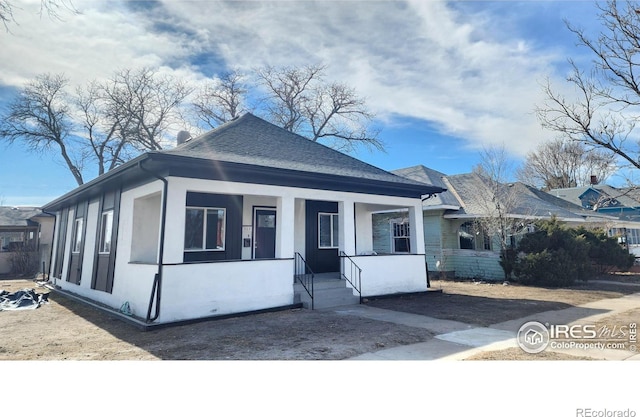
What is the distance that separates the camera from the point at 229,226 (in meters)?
10.0

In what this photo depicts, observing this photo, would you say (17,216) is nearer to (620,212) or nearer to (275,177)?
(275,177)

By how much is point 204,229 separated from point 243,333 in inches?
167

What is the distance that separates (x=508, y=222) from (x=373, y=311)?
30.7 feet

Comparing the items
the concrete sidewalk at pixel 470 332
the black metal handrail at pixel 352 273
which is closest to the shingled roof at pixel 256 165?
the black metal handrail at pixel 352 273

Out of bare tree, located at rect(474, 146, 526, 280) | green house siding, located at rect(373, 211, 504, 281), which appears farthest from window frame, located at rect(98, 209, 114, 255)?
bare tree, located at rect(474, 146, 526, 280)

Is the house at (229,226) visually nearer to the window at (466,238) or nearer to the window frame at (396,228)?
the window frame at (396,228)

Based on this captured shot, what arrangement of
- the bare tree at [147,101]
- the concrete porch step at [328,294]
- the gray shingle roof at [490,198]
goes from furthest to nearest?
the bare tree at [147,101]
the gray shingle roof at [490,198]
the concrete porch step at [328,294]

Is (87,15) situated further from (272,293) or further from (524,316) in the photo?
(524,316)

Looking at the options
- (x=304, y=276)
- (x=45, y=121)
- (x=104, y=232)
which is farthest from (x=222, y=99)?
(x=304, y=276)

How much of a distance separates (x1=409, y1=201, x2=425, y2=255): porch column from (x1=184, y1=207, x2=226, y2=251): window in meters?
5.89

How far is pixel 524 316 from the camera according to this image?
789 centimetres

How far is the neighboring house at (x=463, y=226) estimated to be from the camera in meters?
15.5
